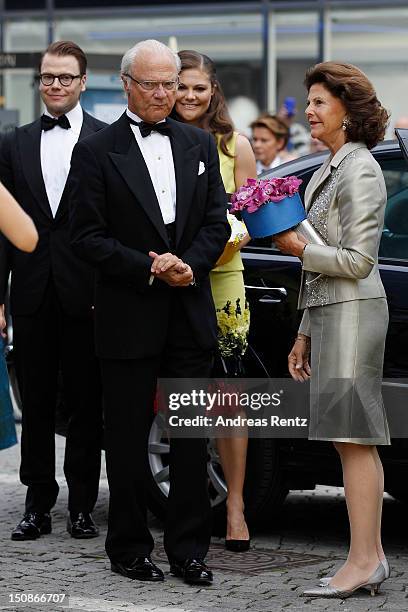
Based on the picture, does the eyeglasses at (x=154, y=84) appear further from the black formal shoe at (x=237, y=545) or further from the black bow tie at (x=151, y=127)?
the black formal shoe at (x=237, y=545)

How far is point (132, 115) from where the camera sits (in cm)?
570

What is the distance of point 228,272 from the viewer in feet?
20.4

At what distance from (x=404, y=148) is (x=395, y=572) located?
1.72m

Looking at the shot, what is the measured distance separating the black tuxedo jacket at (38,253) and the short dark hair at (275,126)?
4.56 metres

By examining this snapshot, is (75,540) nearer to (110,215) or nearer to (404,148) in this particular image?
(110,215)

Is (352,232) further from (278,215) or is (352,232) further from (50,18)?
(50,18)

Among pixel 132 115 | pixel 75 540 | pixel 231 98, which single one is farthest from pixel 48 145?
pixel 231 98

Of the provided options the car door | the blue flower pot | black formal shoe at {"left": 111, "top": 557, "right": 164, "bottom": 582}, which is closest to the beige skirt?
the blue flower pot

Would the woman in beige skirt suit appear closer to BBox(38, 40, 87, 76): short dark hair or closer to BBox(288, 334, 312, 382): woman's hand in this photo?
BBox(288, 334, 312, 382): woman's hand

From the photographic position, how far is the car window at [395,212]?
6.15 metres

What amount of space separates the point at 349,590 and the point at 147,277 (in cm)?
141


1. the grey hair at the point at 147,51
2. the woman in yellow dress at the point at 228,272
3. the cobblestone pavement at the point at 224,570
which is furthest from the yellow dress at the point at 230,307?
the grey hair at the point at 147,51

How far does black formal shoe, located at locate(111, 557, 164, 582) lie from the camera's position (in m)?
5.65

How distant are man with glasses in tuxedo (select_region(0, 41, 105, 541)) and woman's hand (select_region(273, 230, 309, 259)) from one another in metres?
1.29
